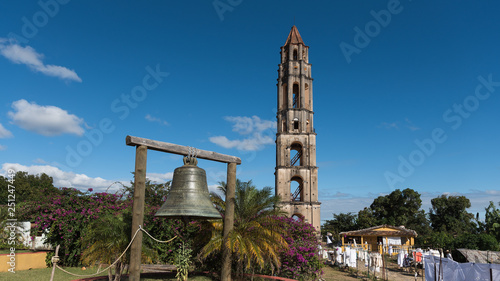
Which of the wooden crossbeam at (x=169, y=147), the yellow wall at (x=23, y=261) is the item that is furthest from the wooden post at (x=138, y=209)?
the yellow wall at (x=23, y=261)

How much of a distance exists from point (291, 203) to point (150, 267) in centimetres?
1972

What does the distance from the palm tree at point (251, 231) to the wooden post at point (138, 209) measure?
258 centimetres

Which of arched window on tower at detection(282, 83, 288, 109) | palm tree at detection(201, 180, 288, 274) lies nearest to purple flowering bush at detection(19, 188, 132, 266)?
palm tree at detection(201, 180, 288, 274)

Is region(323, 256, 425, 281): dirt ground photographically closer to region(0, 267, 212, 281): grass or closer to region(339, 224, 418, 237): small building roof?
region(0, 267, 212, 281): grass

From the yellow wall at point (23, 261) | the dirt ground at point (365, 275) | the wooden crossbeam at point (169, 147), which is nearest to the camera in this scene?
the wooden crossbeam at point (169, 147)

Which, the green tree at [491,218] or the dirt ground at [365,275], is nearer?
the dirt ground at [365,275]

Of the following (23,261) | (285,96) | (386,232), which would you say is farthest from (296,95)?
(23,261)

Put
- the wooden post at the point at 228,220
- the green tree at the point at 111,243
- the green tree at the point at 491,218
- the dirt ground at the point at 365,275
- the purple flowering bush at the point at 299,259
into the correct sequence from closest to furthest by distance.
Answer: the wooden post at the point at 228,220
the green tree at the point at 111,243
the purple flowering bush at the point at 299,259
the dirt ground at the point at 365,275
the green tree at the point at 491,218

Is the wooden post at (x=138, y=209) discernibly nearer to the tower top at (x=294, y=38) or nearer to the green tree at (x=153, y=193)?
the green tree at (x=153, y=193)

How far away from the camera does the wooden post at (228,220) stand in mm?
9672

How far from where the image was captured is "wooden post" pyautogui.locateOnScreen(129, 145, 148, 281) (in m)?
7.80

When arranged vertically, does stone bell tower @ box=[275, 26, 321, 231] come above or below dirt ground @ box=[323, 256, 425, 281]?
above

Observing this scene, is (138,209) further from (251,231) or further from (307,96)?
(307,96)

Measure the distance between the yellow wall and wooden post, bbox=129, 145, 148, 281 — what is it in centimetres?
949
